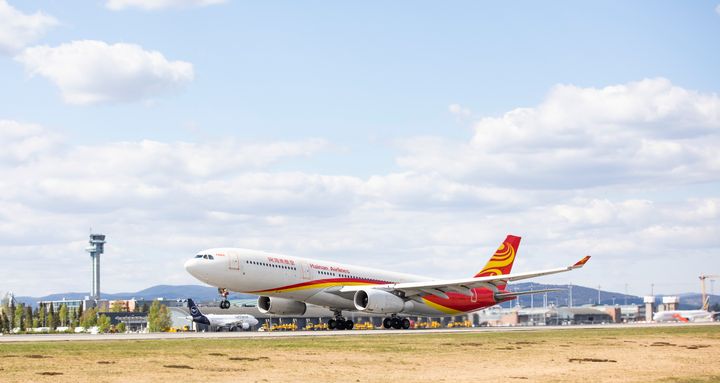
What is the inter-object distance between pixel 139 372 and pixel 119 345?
1465 cm

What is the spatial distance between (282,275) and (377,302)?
7527 millimetres

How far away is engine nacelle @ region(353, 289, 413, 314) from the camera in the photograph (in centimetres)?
6844

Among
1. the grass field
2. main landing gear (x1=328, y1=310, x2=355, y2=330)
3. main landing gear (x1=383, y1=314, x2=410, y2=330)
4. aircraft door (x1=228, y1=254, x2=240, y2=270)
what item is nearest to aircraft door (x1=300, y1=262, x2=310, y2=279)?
main landing gear (x1=328, y1=310, x2=355, y2=330)

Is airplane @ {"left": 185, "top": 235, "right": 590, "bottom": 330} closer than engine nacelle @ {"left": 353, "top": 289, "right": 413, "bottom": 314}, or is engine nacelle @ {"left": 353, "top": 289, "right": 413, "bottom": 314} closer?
airplane @ {"left": 185, "top": 235, "right": 590, "bottom": 330}

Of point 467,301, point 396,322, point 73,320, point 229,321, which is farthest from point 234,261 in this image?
point 73,320

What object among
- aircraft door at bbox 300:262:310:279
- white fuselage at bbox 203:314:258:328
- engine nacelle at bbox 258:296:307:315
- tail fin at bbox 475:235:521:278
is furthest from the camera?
white fuselage at bbox 203:314:258:328

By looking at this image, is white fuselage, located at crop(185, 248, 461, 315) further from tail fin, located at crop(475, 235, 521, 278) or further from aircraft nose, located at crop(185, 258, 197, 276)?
tail fin, located at crop(475, 235, 521, 278)

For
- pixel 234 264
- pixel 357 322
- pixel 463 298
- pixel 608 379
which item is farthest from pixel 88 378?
pixel 357 322

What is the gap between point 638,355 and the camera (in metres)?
39.1

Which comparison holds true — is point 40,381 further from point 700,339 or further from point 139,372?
point 700,339

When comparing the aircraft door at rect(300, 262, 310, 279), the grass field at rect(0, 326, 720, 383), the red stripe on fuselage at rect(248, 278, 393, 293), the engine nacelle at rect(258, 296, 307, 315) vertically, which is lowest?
the grass field at rect(0, 326, 720, 383)

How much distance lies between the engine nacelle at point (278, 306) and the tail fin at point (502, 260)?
21.1 m

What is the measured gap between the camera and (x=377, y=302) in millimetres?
68625

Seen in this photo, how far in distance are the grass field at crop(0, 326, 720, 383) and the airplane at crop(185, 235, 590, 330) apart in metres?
19.3
